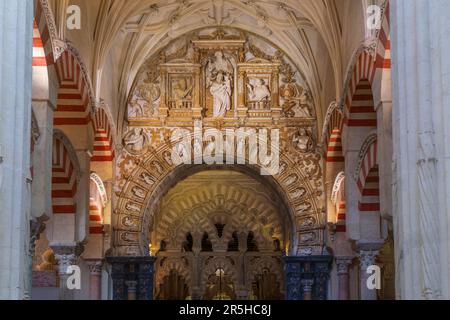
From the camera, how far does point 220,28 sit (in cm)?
1875

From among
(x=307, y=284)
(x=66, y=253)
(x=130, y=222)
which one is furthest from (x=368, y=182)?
(x=130, y=222)

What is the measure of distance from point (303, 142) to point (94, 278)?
4285 mm

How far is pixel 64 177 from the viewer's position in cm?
1508

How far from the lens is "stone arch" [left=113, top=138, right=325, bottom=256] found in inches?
715

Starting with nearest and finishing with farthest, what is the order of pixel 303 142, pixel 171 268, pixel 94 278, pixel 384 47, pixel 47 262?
1. pixel 384 47
2. pixel 94 278
3. pixel 303 142
4. pixel 47 262
5. pixel 171 268

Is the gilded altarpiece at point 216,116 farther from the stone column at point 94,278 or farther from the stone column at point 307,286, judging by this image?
the stone column at point 94,278

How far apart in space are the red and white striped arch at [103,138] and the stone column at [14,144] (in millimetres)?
6727

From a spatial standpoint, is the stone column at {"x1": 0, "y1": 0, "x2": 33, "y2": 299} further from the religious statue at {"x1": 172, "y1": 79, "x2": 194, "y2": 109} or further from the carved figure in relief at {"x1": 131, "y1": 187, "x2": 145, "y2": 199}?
the religious statue at {"x1": 172, "y1": 79, "x2": 194, "y2": 109}

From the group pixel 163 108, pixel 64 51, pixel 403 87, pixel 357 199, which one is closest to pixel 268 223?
pixel 163 108

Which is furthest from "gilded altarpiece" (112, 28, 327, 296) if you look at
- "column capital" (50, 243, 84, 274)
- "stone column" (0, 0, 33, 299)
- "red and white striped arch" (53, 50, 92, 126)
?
"stone column" (0, 0, 33, 299)

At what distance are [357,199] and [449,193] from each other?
6.91m

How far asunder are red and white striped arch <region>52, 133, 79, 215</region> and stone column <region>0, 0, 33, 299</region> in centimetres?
559

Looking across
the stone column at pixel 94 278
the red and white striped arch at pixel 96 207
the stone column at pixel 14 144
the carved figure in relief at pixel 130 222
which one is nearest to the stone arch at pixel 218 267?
the carved figure in relief at pixel 130 222

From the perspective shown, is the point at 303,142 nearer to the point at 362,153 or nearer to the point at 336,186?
the point at 336,186
